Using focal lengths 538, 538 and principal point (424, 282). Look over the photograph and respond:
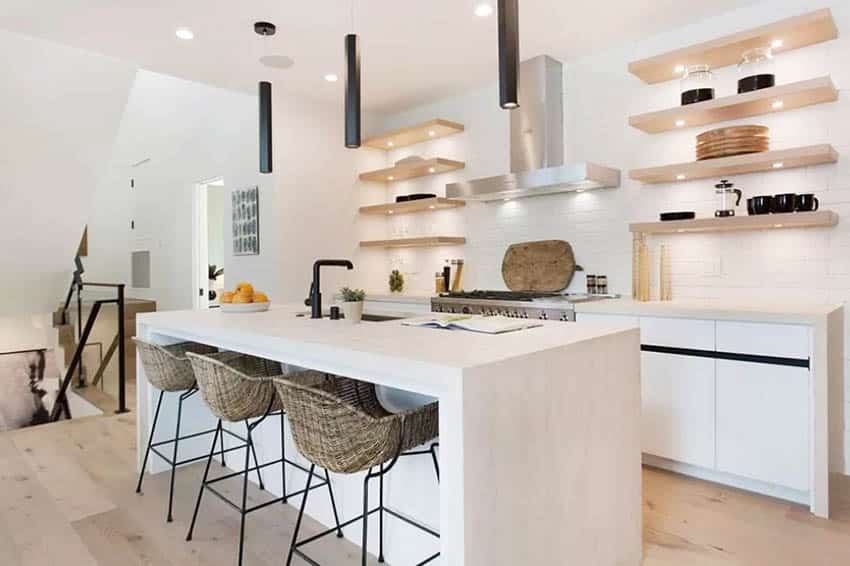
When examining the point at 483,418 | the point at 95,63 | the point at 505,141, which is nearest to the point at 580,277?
the point at 505,141

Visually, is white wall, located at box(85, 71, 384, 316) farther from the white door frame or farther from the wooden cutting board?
the wooden cutting board

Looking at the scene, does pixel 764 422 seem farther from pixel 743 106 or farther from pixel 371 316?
pixel 371 316

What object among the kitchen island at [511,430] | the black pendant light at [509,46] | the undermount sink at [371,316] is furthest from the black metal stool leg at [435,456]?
the black pendant light at [509,46]

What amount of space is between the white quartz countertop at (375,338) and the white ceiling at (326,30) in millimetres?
1829

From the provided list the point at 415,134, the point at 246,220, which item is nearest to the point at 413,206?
the point at 415,134

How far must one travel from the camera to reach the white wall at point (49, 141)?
366cm

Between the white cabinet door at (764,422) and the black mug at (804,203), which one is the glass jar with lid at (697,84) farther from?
the white cabinet door at (764,422)

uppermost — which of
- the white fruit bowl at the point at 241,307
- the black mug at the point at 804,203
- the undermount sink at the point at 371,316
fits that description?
the black mug at the point at 804,203

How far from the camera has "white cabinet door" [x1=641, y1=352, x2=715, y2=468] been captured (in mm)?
2826

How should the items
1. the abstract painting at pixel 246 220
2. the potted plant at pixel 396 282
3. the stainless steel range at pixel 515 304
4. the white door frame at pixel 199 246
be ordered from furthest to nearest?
1. the white door frame at pixel 199 246
2. the potted plant at pixel 396 282
3. the abstract painting at pixel 246 220
4. the stainless steel range at pixel 515 304

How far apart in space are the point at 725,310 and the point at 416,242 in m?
2.78

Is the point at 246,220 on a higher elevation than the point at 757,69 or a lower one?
lower

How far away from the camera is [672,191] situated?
3.59 metres

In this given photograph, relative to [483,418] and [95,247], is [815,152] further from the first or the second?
[95,247]
